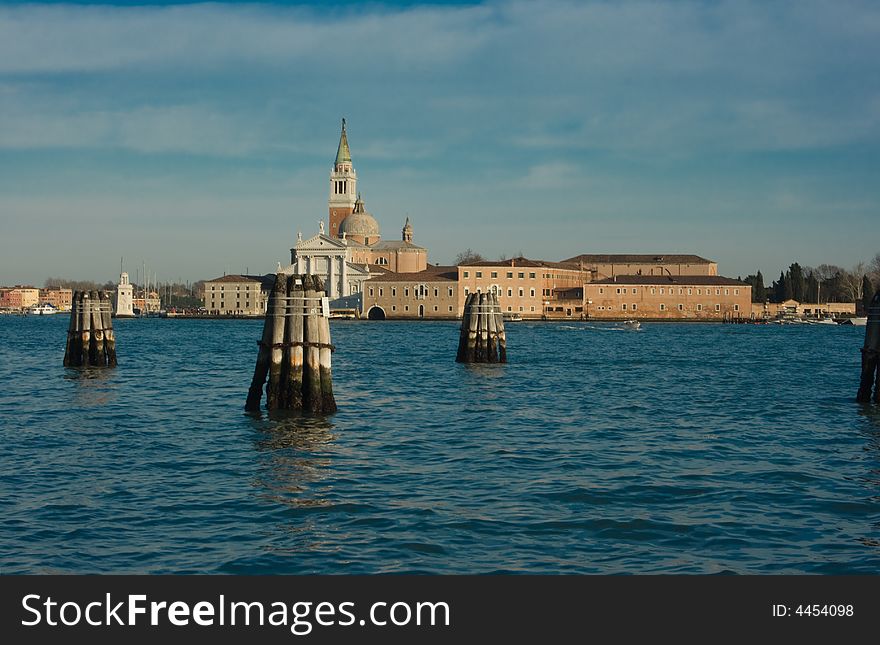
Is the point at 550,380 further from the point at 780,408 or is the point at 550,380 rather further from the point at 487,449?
the point at 487,449

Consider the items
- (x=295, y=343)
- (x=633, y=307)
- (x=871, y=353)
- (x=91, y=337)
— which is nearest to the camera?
→ (x=295, y=343)

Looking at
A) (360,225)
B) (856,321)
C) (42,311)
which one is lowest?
(42,311)

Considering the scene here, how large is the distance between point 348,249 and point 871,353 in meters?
101

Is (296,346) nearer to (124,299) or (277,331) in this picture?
(277,331)

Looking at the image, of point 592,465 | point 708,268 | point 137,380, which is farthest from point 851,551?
point 708,268

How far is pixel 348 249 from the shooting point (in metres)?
120

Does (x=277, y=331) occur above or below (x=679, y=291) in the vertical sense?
below

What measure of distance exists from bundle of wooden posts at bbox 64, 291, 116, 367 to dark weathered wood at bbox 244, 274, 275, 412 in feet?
44.4

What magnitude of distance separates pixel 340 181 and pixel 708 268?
46666mm

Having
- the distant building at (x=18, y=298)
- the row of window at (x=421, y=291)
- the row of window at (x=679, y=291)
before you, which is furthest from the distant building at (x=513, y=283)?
the distant building at (x=18, y=298)

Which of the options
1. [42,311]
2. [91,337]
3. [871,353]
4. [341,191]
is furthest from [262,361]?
[42,311]

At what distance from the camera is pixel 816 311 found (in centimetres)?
11994

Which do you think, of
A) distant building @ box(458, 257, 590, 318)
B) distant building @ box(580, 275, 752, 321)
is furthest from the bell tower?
distant building @ box(580, 275, 752, 321)

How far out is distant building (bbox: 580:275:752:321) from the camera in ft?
354
